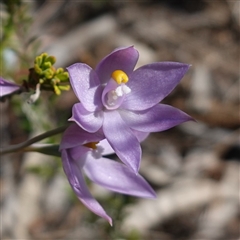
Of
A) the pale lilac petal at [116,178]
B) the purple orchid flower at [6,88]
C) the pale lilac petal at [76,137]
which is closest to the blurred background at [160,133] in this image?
the pale lilac petal at [116,178]

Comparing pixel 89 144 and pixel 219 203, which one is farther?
pixel 219 203

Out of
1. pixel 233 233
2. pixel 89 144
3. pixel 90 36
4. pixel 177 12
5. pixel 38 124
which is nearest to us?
pixel 89 144

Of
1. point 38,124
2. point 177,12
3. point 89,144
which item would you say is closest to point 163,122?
point 89,144

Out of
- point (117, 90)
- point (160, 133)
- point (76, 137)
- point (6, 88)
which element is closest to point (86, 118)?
point (76, 137)

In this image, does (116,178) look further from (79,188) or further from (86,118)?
(86,118)

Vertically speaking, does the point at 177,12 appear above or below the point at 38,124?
below

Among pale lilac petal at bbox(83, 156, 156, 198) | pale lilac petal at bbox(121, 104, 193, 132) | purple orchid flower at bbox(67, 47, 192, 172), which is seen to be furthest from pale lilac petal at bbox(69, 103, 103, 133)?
pale lilac petal at bbox(83, 156, 156, 198)

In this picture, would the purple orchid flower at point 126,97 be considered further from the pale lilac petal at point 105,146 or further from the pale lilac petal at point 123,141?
the pale lilac petal at point 105,146

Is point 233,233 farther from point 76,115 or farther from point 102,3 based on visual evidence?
point 76,115
